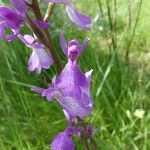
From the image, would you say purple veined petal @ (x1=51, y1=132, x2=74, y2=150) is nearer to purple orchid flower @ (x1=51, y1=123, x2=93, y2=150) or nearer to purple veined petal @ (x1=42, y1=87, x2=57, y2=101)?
purple orchid flower @ (x1=51, y1=123, x2=93, y2=150)

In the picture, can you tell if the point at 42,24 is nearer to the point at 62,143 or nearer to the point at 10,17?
the point at 10,17

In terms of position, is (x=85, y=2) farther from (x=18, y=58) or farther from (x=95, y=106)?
(x=95, y=106)

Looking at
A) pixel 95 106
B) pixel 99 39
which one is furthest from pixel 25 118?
pixel 99 39

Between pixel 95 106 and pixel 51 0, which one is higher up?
pixel 51 0

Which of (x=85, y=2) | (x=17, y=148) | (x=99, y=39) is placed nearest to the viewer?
(x=17, y=148)

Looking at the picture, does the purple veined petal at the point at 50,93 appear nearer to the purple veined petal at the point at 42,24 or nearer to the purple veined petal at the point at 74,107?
the purple veined petal at the point at 74,107

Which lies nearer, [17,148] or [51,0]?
[51,0]

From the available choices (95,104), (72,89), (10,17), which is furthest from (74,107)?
(95,104)

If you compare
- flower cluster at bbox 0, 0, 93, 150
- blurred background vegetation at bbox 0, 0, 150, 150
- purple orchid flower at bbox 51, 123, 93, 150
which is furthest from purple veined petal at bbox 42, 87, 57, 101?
blurred background vegetation at bbox 0, 0, 150, 150
